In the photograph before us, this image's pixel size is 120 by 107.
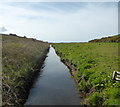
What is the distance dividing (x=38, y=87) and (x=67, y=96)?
364 centimetres

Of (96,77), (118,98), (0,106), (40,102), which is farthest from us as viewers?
(96,77)

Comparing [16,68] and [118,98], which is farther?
[16,68]

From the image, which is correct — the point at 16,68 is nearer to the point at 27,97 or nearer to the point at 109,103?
the point at 27,97

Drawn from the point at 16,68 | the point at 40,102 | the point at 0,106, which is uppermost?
the point at 16,68

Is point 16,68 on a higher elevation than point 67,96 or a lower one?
higher

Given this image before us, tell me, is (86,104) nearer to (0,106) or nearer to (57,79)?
(0,106)

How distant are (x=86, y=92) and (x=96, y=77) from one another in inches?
65.2

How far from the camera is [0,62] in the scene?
50.2ft

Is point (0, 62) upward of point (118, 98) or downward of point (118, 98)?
upward

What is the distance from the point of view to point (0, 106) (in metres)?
9.86

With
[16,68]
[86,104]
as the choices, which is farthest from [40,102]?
[16,68]

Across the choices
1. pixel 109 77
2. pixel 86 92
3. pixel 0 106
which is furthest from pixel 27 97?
pixel 109 77

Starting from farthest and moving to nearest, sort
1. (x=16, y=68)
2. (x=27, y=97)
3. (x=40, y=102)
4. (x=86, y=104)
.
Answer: (x=16, y=68) < (x=27, y=97) < (x=40, y=102) < (x=86, y=104)

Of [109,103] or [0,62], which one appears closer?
[109,103]
